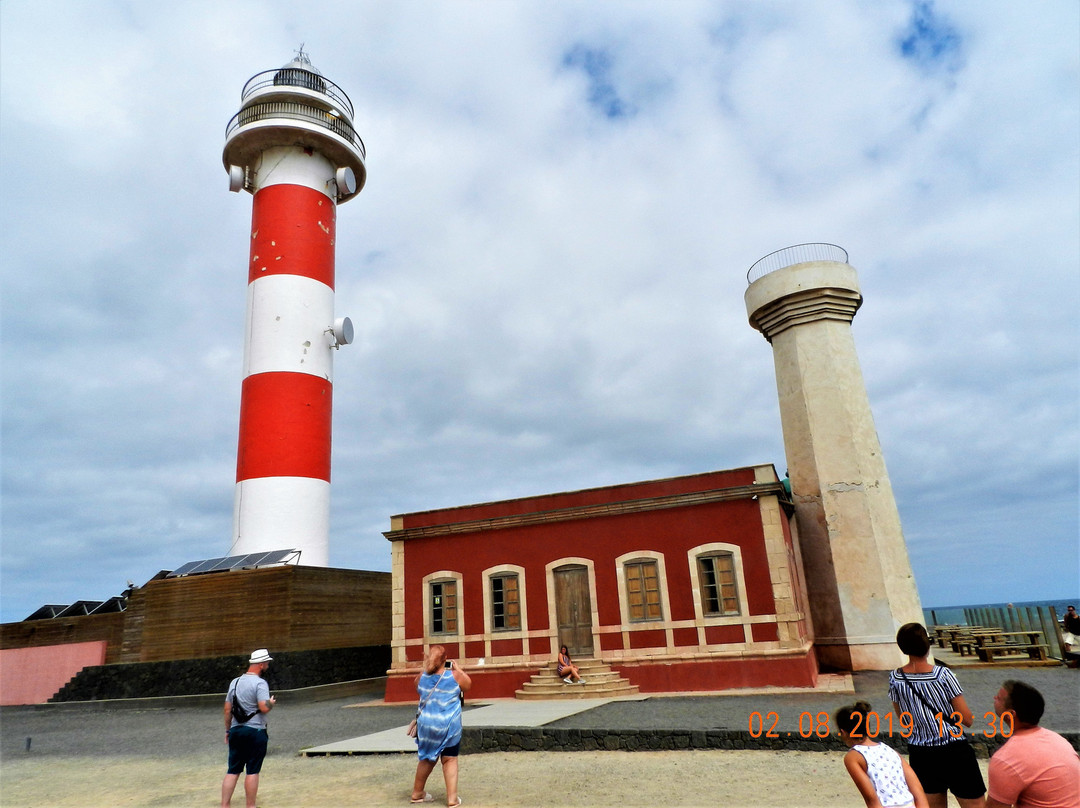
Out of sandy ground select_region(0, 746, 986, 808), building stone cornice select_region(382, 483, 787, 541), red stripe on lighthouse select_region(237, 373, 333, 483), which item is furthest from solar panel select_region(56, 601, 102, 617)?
sandy ground select_region(0, 746, 986, 808)

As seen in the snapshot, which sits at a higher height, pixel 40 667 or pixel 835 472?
pixel 835 472

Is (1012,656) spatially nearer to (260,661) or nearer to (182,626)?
(260,661)

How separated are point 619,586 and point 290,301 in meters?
14.0

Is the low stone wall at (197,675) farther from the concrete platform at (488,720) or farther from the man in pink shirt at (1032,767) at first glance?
the man in pink shirt at (1032,767)

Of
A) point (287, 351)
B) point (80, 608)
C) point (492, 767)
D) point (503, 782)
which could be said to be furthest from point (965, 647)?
point (80, 608)

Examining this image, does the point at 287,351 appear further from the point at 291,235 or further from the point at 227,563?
the point at 227,563

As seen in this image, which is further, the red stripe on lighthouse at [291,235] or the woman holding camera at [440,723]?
the red stripe on lighthouse at [291,235]

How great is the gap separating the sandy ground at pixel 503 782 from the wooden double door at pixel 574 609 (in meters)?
6.54

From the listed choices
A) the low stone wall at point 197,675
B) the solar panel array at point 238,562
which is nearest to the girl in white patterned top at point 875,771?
the low stone wall at point 197,675

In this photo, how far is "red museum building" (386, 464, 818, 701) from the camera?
14.4m

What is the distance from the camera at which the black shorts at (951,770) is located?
4.31m

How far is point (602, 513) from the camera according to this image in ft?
53.1

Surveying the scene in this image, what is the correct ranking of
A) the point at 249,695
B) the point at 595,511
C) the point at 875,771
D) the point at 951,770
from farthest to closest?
the point at 595,511, the point at 249,695, the point at 951,770, the point at 875,771

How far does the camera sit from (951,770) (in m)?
4.35
